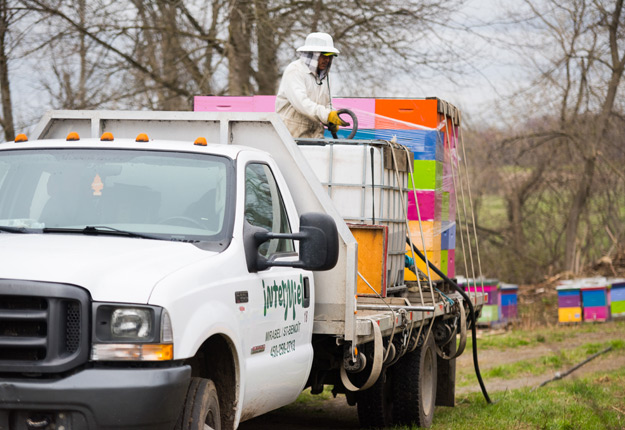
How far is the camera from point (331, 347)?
740cm

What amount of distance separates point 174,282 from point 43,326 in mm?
638

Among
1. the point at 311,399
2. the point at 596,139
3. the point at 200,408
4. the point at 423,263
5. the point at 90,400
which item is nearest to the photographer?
the point at 90,400

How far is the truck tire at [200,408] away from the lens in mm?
5121

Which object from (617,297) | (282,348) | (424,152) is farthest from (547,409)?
(617,297)

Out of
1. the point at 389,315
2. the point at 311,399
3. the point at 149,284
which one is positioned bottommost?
the point at 311,399

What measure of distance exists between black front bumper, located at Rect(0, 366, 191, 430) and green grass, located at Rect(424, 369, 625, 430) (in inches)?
211

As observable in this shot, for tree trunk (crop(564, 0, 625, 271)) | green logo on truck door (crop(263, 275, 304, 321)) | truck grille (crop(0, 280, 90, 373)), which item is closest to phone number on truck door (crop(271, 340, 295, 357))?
green logo on truck door (crop(263, 275, 304, 321))

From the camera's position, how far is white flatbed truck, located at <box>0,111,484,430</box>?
4.68 metres

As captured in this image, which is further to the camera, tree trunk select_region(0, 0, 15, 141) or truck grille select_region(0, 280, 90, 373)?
tree trunk select_region(0, 0, 15, 141)

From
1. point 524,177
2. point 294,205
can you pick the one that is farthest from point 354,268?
point 524,177

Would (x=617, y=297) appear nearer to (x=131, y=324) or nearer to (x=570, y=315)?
(x=570, y=315)

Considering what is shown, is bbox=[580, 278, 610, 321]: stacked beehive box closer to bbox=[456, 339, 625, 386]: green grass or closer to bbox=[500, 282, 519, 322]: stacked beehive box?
bbox=[500, 282, 519, 322]: stacked beehive box

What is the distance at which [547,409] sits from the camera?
34.8 ft

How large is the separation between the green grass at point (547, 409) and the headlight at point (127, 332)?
5.36 meters
